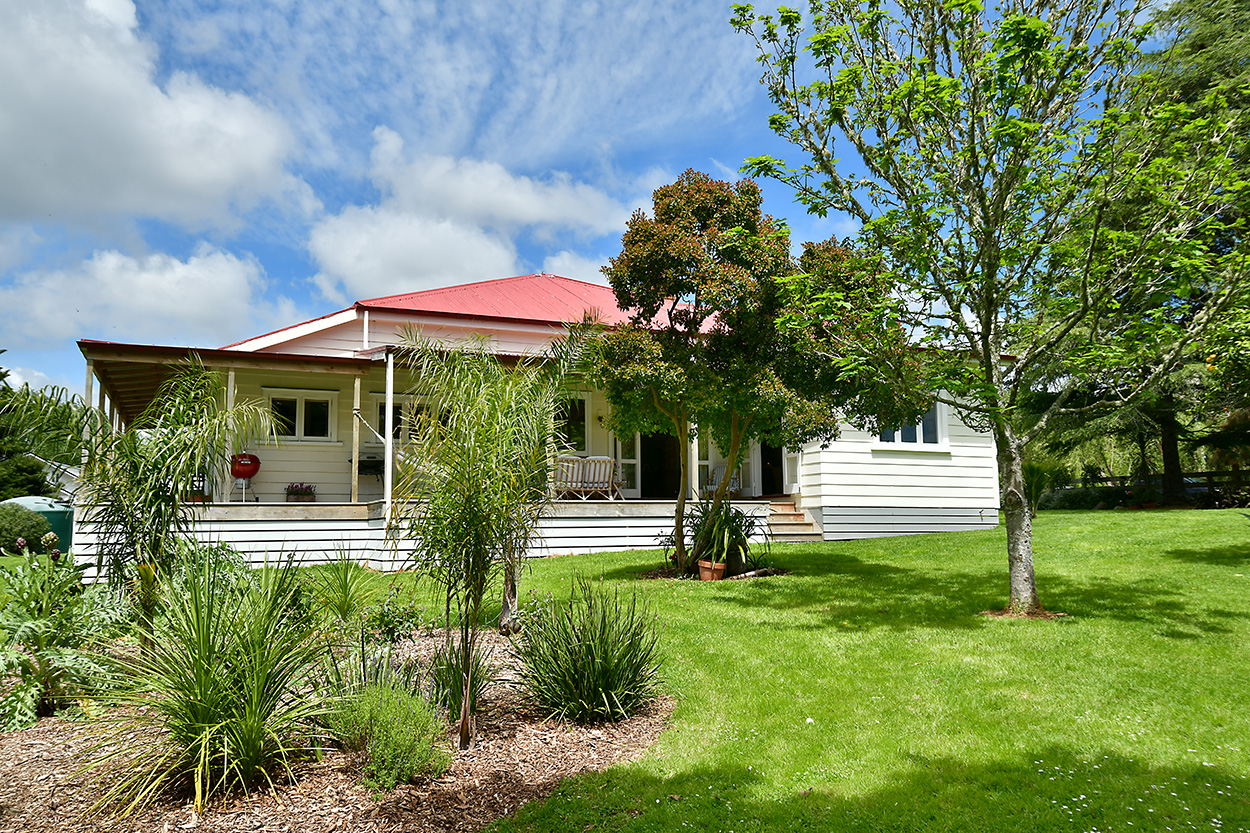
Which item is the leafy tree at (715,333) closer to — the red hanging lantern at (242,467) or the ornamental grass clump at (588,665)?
the ornamental grass clump at (588,665)

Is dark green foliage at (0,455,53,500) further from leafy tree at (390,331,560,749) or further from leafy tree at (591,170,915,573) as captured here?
leafy tree at (390,331,560,749)

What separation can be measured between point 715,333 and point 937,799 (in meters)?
6.70

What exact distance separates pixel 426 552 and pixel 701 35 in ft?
26.3

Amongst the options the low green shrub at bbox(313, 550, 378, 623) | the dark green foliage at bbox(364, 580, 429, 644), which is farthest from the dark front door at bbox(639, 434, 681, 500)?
the dark green foliage at bbox(364, 580, 429, 644)

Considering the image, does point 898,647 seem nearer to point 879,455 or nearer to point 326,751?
point 326,751

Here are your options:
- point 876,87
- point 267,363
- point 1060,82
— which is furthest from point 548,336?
point 1060,82

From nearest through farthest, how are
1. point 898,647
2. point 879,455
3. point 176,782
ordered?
point 176,782, point 898,647, point 879,455

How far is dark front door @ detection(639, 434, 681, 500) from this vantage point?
16.9 metres

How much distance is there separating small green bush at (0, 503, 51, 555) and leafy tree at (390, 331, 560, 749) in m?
16.3

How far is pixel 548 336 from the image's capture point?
16594 mm

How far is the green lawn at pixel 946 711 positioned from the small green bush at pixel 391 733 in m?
0.68

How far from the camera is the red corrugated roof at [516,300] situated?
57.4 feet

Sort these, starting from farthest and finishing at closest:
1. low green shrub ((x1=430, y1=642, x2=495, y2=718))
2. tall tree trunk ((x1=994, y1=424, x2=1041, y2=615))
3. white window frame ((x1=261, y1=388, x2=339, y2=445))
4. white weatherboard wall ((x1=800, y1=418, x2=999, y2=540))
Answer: white window frame ((x1=261, y1=388, x2=339, y2=445))
white weatherboard wall ((x1=800, y1=418, x2=999, y2=540))
tall tree trunk ((x1=994, y1=424, x2=1041, y2=615))
low green shrub ((x1=430, y1=642, x2=495, y2=718))

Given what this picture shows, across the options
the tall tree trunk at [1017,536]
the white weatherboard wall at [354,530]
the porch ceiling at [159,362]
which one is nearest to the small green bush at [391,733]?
the tall tree trunk at [1017,536]
